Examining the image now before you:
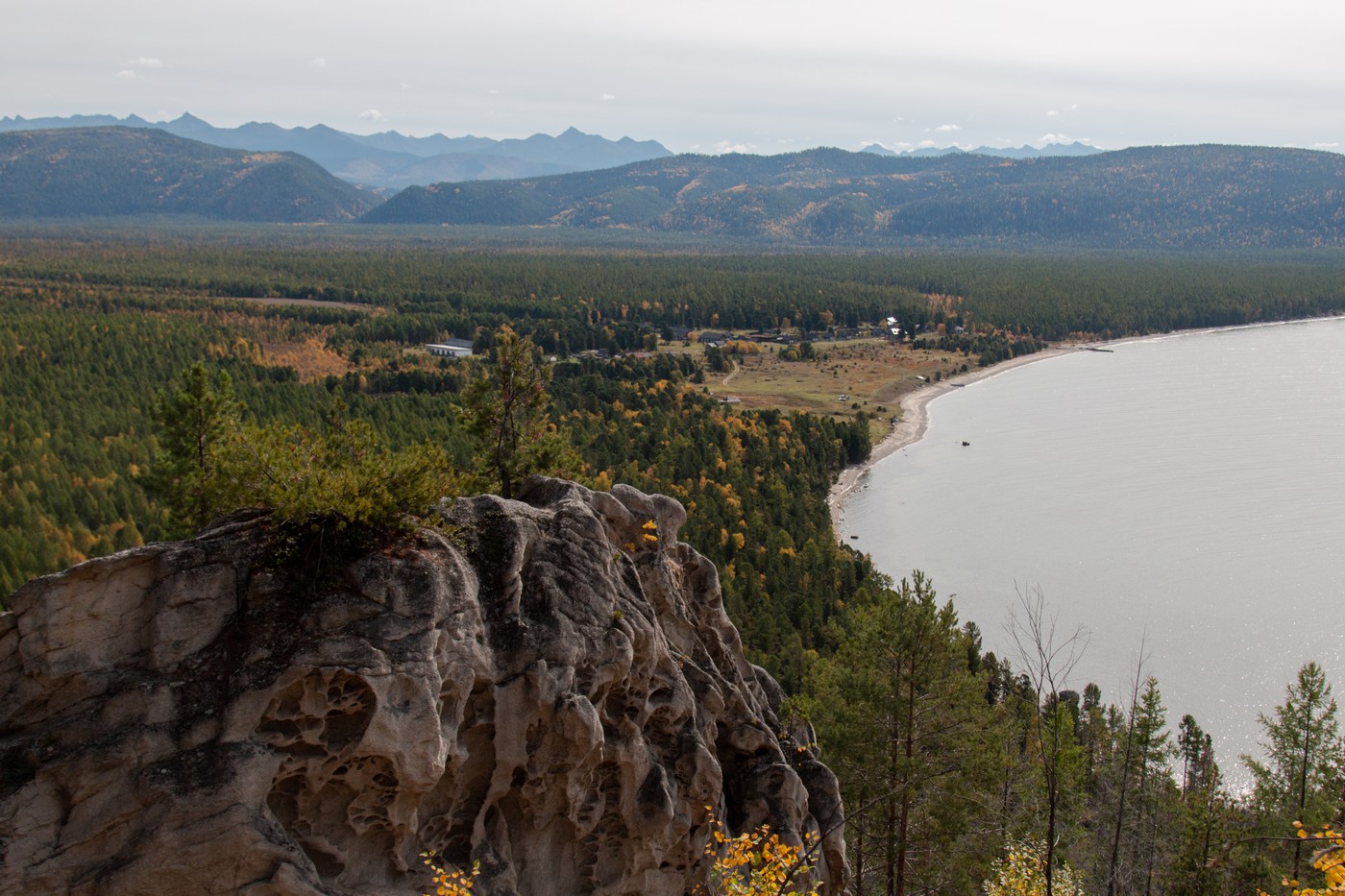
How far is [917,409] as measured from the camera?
122 meters

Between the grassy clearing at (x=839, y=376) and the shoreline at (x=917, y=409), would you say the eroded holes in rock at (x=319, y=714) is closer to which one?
the shoreline at (x=917, y=409)

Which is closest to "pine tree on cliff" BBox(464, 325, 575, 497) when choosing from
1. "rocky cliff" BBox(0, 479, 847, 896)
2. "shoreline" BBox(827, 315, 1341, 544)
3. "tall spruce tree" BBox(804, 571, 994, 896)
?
"tall spruce tree" BBox(804, 571, 994, 896)

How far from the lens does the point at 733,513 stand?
219ft

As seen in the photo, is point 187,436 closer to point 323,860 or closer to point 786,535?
point 323,860

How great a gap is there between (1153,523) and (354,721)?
2859 inches

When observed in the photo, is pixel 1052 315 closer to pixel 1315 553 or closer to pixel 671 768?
pixel 1315 553

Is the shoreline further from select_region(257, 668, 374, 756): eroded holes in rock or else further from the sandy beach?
select_region(257, 668, 374, 756): eroded holes in rock

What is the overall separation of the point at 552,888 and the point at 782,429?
77573 mm

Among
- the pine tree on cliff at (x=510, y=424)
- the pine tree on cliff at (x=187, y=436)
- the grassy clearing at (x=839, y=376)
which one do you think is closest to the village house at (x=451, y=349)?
the grassy clearing at (x=839, y=376)

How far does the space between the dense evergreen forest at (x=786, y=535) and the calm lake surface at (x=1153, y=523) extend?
12.4ft

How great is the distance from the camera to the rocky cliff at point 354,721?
1298 centimetres

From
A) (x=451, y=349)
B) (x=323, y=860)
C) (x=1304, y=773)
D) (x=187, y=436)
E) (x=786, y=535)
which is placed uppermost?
(x=187, y=436)

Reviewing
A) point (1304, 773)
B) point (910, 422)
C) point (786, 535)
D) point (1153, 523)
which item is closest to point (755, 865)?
point (1304, 773)

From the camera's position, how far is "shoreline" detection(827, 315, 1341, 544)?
86938 mm
